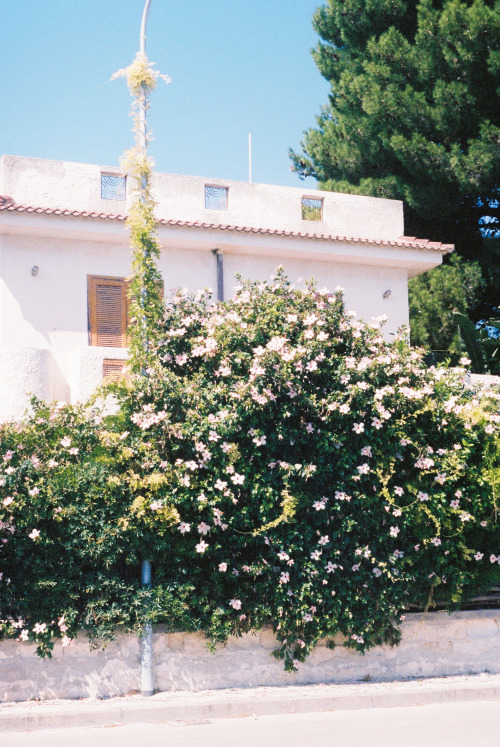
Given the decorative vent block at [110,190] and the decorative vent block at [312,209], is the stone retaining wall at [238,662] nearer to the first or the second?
the decorative vent block at [110,190]

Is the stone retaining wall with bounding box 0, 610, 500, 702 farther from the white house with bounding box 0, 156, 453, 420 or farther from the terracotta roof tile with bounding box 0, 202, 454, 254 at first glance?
the terracotta roof tile with bounding box 0, 202, 454, 254

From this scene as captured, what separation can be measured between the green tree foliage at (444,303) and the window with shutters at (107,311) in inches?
356

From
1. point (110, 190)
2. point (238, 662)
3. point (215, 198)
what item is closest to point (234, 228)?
point (215, 198)

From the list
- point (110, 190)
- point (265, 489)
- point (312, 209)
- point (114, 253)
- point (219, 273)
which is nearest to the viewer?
point (265, 489)

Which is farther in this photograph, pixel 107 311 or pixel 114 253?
pixel 114 253

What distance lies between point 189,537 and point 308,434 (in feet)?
6.03

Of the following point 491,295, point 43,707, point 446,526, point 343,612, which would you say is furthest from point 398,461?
point 491,295

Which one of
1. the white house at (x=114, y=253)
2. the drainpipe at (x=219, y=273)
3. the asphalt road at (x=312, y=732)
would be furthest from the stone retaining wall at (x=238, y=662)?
the drainpipe at (x=219, y=273)

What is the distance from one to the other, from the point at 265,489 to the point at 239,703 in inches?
91.7

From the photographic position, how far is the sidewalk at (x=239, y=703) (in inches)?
356

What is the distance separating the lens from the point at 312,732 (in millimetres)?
8711

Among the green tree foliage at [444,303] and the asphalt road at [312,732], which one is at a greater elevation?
the green tree foliage at [444,303]

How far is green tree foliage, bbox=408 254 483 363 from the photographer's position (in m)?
22.5

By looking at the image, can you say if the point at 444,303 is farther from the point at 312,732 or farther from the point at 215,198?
the point at 312,732
